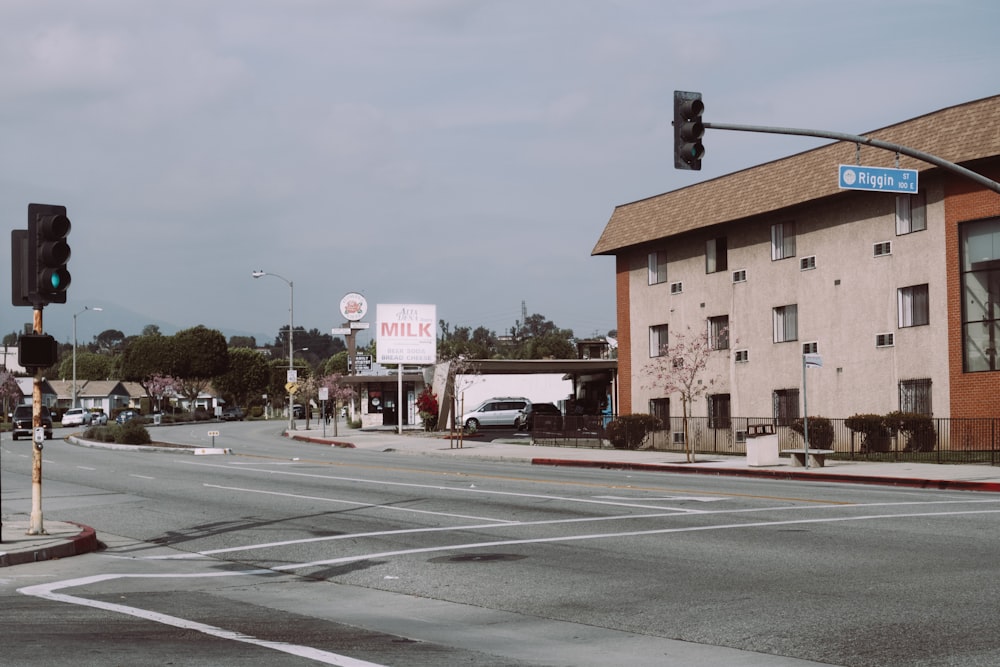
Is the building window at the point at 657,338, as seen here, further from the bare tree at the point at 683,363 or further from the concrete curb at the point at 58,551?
the concrete curb at the point at 58,551

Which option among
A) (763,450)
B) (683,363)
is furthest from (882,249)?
(763,450)

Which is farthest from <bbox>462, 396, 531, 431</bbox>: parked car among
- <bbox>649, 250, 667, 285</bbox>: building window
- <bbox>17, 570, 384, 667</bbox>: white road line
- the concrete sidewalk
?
<bbox>17, 570, 384, 667</bbox>: white road line

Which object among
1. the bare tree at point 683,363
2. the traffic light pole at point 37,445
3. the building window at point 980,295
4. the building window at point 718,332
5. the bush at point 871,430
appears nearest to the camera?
the traffic light pole at point 37,445

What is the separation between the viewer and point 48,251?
1393cm

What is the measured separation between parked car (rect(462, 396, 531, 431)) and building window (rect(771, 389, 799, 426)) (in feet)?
89.4

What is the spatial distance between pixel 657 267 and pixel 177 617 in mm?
42066

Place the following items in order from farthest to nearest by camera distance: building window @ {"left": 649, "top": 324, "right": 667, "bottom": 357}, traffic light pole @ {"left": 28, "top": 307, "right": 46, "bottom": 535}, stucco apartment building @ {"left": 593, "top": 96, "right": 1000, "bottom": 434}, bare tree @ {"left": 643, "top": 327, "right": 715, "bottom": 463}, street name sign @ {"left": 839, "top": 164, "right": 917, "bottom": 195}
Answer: building window @ {"left": 649, "top": 324, "right": 667, "bottom": 357}
bare tree @ {"left": 643, "top": 327, "right": 715, "bottom": 463}
stucco apartment building @ {"left": 593, "top": 96, "right": 1000, "bottom": 434}
street name sign @ {"left": 839, "top": 164, "right": 917, "bottom": 195}
traffic light pole @ {"left": 28, "top": 307, "right": 46, "bottom": 535}

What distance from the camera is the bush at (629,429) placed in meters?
45.1

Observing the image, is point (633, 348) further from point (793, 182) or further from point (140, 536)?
point (140, 536)

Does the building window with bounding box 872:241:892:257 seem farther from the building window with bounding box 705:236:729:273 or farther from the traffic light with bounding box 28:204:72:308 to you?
the traffic light with bounding box 28:204:72:308

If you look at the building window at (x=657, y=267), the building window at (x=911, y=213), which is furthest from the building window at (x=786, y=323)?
the building window at (x=657, y=267)

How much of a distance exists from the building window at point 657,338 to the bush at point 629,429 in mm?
5193

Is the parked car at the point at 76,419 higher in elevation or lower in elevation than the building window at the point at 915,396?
lower

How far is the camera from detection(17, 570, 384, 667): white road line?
25.6 feet
